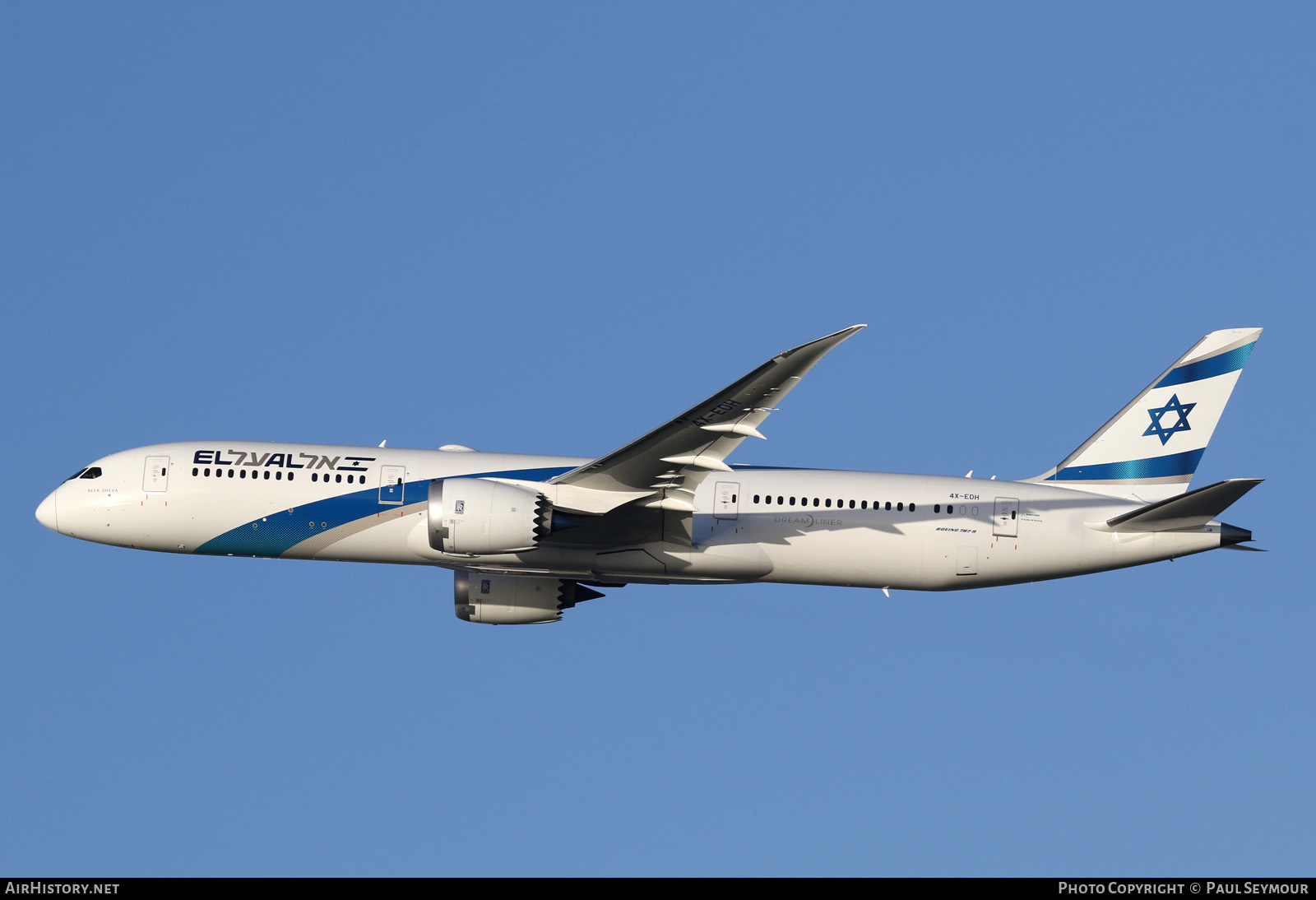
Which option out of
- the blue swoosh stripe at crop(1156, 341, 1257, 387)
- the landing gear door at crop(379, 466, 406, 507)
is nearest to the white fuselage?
the landing gear door at crop(379, 466, 406, 507)

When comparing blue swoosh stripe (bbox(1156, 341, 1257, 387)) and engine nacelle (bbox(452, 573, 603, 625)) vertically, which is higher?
blue swoosh stripe (bbox(1156, 341, 1257, 387))

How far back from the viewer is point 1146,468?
37094 mm

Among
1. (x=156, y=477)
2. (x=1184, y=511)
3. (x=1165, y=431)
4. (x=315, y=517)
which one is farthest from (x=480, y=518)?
(x=1165, y=431)

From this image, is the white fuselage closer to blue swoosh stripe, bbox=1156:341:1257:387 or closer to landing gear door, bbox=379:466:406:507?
landing gear door, bbox=379:466:406:507

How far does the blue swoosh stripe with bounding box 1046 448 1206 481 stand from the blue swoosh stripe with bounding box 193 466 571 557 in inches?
534

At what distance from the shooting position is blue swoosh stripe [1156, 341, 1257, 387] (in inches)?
1480

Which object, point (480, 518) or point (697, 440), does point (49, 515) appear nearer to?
point (480, 518)

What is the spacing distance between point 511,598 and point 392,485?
182 inches

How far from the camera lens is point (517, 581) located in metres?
37.4

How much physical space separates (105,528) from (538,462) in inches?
433

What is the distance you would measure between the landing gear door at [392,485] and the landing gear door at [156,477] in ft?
17.9

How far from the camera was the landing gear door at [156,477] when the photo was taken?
1409 inches

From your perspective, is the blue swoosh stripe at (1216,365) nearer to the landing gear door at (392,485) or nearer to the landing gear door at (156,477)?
the landing gear door at (392,485)
